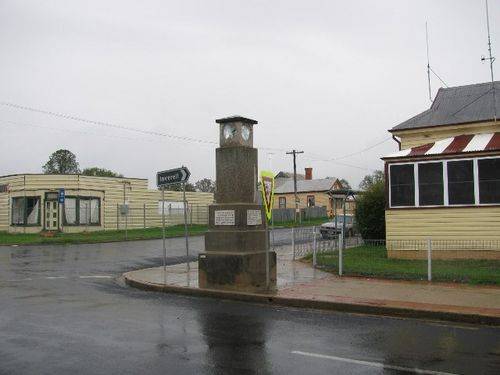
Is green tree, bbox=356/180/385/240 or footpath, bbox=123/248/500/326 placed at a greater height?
green tree, bbox=356/180/385/240

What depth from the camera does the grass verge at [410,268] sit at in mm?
13141

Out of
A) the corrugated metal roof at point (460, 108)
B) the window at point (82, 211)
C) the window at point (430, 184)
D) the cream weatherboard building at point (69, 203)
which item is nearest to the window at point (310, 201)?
the cream weatherboard building at point (69, 203)

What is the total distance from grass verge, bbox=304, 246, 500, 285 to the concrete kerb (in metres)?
3.75

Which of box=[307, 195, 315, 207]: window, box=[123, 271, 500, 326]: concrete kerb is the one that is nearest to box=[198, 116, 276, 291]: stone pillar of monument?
box=[123, 271, 500, 326]: concrete kerb

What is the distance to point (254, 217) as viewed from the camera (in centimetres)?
1270

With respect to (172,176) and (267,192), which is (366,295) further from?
(172,176)

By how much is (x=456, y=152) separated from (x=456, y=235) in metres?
2.55

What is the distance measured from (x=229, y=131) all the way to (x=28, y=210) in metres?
30.5

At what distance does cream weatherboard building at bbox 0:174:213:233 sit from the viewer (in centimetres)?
3841

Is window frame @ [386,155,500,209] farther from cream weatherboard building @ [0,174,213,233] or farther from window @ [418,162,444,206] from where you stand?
cream weatherboard building @ [0,174,213,233]

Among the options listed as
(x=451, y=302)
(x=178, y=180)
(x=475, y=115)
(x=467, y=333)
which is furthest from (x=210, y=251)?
(x=475, y=115)

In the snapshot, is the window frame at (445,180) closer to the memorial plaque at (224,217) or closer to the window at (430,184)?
the window at (430,184)

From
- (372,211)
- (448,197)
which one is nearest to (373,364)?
(448,197)

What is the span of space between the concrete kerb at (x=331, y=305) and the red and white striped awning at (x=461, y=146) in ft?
27.6
